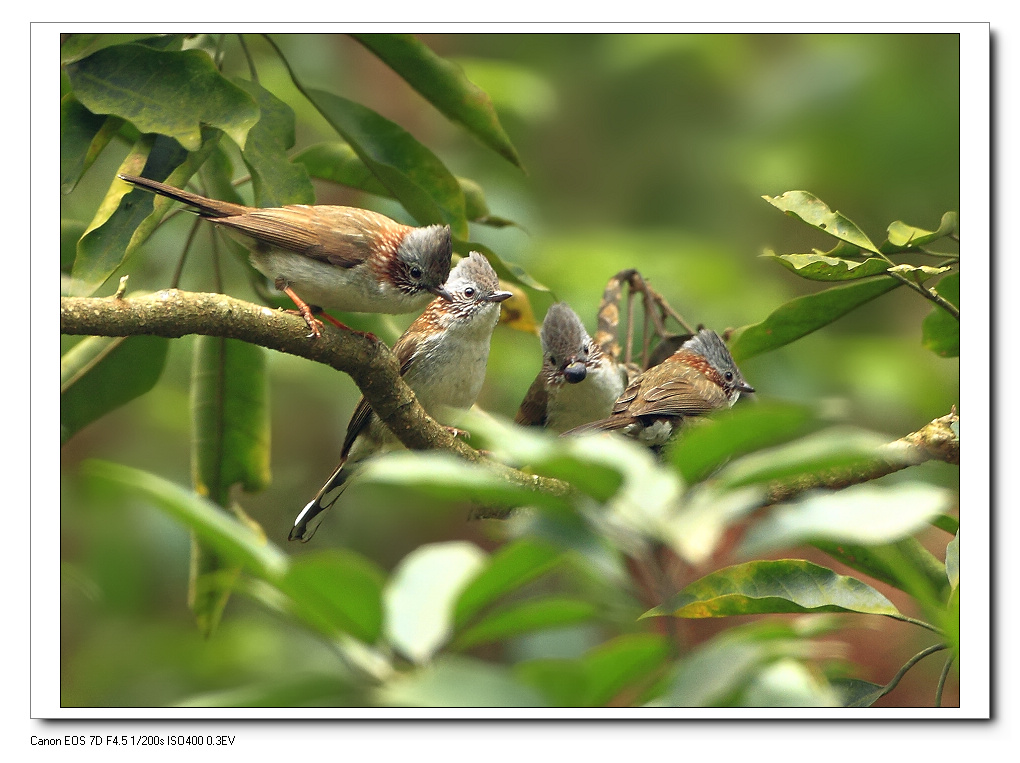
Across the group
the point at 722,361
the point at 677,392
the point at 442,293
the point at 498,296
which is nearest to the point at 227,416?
the point at 442,293

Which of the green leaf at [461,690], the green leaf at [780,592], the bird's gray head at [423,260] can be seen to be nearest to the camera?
the green leaf at [461,690]

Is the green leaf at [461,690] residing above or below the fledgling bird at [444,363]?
below

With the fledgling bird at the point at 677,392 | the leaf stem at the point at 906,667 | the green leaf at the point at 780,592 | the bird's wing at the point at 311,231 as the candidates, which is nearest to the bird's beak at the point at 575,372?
the fledgling bird at the point at 677,392

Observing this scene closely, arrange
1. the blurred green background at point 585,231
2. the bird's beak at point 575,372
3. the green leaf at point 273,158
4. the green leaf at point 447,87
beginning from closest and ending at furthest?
the green leaf at point 273,158 → the green leaf at point 447,87 → the bird's beak at point 575,372 → the blurred green background at point 585,231

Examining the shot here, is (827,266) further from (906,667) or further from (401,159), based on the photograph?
(401,159)

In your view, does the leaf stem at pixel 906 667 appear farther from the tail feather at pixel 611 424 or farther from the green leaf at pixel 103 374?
the green leaf at pixel 103 374

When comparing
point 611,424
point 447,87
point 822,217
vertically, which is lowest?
point 611,424

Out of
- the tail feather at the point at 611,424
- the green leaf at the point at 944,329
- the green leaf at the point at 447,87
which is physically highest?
the green leaf at the point at 447,87

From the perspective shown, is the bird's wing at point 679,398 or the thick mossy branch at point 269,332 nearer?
the thick mossy branch at point 269,332
